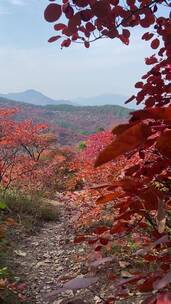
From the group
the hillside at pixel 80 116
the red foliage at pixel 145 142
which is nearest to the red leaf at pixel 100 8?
the red foliage at pixel 145 142

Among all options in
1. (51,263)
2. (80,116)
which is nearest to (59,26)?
(51,263)

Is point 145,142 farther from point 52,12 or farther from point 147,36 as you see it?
point 147,36

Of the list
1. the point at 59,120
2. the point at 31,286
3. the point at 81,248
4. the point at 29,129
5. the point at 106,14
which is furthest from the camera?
the point at 59,120

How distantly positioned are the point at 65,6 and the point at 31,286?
4255 mm

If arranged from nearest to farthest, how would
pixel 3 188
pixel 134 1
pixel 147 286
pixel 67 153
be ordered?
pixel 147 286
pixel 134 1
pixel 3 188
pixel 67 153

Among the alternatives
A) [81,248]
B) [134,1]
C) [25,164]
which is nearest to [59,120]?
[25,164]

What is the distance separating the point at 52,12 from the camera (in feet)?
3.02

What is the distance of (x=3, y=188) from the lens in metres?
9.02

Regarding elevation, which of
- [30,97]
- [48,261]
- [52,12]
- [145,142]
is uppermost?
[30,97]

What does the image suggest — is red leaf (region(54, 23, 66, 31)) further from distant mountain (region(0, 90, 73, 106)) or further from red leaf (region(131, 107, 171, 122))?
distant mountain (region(0, 90, 73, 106))

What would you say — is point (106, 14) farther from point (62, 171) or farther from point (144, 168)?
point (62, 171)

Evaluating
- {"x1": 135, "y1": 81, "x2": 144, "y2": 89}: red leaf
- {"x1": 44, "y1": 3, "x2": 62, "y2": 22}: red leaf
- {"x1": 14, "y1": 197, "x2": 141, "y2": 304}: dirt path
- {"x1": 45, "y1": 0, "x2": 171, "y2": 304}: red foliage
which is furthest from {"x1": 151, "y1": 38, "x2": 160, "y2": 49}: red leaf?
{"x1": 14, "y1": 197, "x2": 141, "y2": 304}: dirt path

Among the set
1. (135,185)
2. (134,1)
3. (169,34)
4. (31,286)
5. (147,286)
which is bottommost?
(31,286)

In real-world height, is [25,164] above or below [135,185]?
below
